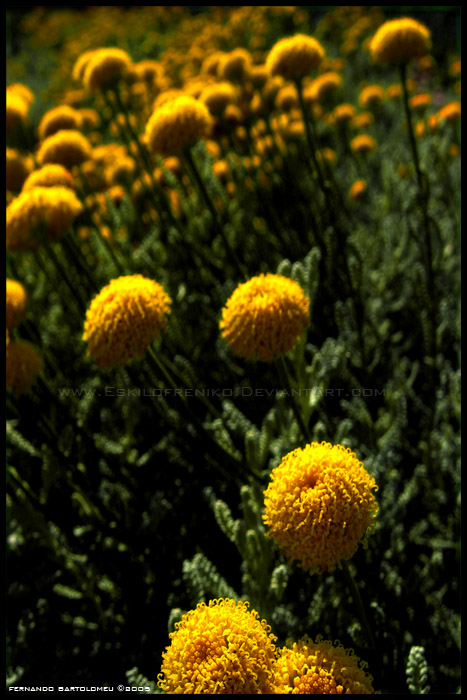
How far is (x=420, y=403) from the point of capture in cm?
215

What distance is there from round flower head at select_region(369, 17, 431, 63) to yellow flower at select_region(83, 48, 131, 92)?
3.34ft

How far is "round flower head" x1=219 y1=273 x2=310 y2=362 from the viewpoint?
1.23 m

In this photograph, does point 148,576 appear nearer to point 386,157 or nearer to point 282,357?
point 282,357

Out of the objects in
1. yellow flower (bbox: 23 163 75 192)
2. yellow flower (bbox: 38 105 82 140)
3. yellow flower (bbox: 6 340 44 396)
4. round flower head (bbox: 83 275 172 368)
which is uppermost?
yellow flower (bbox: 38 105 82 140)

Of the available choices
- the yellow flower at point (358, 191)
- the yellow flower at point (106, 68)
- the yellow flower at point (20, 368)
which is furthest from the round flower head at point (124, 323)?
the yellow flower at point (358, 191)

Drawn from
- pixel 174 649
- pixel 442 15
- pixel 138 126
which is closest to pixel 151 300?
pixel 174 649

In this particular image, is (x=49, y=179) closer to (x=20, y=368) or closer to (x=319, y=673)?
(x=20, y=368)

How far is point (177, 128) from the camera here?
1820 mm

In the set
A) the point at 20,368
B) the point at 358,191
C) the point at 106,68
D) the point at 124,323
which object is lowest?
the point at 358,191

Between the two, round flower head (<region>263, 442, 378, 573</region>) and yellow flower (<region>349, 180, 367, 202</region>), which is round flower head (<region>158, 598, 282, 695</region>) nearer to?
round flower head (<region>263, 442, 378, 573</region>)

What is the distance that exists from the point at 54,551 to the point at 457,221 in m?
2.55

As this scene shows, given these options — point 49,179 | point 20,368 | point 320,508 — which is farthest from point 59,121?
point 320,508

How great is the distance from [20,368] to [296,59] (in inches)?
59.4

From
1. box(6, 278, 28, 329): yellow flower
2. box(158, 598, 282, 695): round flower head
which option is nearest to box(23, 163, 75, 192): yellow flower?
box(6, 278, 28, 329): yellow flower
